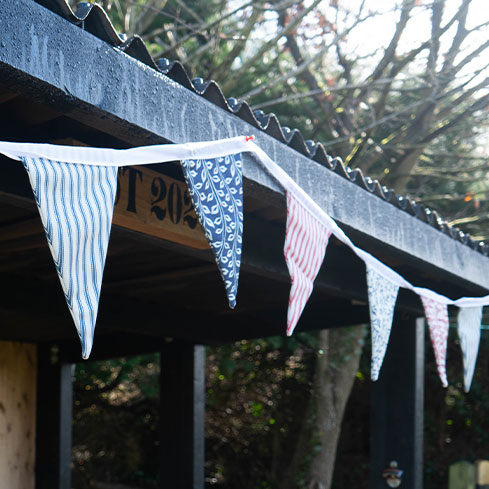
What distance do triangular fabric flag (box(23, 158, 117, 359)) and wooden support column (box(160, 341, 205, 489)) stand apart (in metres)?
3.17

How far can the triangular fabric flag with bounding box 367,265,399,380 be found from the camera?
312 centimetres

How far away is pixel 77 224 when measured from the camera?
5.25ft

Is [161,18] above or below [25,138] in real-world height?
above

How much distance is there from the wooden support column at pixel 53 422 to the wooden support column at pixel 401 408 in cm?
205

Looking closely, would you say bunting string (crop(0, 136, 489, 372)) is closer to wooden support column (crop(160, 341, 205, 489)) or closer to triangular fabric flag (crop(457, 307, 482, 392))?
triangular fabric flag (crop(457, 307, 482, 392))

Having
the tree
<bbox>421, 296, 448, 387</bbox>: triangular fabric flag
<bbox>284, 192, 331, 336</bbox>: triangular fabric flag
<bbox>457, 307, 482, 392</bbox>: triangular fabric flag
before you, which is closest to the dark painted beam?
<bbox>284, 192, 331, 336</bbox>: triangular fabric flag

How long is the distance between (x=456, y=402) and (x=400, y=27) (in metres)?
5.14

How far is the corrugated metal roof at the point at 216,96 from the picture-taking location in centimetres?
170

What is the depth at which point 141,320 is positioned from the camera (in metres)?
4.15

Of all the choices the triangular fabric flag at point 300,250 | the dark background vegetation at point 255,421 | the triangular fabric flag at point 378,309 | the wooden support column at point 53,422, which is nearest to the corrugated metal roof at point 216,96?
the triangular fabric flag at point 300,250

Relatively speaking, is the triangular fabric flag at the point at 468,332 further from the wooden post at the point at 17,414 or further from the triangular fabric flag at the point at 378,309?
the wooden post at the point at 17,414

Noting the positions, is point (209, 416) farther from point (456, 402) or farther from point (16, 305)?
point (16, 305)

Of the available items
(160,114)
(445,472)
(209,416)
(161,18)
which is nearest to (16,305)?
(160,114)

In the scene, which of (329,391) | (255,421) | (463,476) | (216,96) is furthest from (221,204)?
(255,421)
